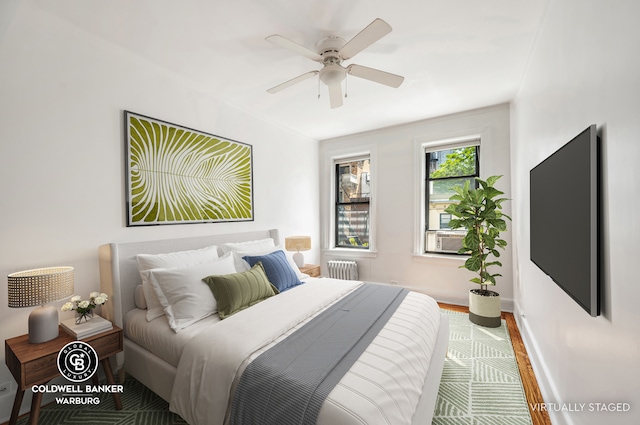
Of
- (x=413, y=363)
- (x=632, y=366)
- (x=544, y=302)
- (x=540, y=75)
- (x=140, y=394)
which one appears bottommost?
(x=140, y=394)

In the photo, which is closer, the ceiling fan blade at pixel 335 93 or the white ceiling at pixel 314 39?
the white ceiling at pixel 314 39

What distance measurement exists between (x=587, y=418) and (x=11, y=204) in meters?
3.45

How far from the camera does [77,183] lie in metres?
2.10

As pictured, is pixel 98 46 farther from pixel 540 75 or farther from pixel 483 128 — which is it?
pixel 483 128

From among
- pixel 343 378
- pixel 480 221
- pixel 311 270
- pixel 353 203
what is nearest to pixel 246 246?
pixel 311 270

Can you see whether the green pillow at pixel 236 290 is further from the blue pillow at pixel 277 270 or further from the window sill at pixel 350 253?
the window sill at pixel 350 253

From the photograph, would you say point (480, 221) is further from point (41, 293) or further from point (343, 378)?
point (41, 293)

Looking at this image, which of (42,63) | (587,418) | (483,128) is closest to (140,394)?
(42,63)

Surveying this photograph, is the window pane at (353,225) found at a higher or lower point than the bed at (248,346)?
higher

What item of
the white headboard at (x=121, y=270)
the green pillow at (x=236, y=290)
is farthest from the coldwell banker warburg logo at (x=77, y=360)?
the green pillow at (x=236, y=290)

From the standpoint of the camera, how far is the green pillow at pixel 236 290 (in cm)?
210

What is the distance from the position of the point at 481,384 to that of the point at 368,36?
2670 mm

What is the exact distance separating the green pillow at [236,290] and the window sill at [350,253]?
2.44 m

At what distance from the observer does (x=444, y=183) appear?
13.4ft
